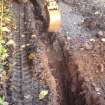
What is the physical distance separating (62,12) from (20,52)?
2.91 m

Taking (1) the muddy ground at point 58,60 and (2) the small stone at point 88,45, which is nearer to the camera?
(1) the muddy ground at point 58,60

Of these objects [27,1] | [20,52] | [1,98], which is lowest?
[1,98]

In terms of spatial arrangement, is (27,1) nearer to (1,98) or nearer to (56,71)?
(56,71)

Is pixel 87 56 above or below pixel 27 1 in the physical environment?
below

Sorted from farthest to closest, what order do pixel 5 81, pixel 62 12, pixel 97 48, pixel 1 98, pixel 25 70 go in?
pixel 62 12 < pixel 97 48 < pixel 25 70 < pixel 5 81 < pixel 1 98

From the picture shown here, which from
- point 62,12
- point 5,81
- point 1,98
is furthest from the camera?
point 62,12

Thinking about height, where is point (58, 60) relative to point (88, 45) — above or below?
below

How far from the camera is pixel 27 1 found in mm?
8609

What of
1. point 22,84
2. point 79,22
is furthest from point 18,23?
point 22,84

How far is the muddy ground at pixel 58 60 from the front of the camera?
17.8ft

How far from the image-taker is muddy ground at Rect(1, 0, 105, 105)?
5434 millimetres

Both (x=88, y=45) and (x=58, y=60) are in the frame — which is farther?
(x=88, y=45)

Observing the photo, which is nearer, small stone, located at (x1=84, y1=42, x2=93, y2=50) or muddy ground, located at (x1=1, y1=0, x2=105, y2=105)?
muddy ground, located at (x1=1, y1=0, x2=105, y2=105)

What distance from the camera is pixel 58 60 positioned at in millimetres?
6711
